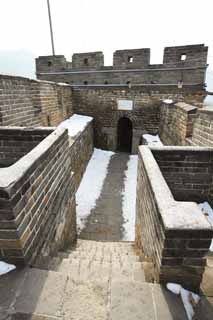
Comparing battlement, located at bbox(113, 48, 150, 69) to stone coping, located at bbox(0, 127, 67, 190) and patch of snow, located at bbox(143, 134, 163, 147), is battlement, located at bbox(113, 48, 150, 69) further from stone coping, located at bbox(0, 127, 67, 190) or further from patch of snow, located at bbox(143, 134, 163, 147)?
stone coping, located at bbox(0, 127, 67, 190)

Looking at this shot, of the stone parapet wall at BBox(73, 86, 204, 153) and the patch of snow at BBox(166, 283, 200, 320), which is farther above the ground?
the stone parapet wall at BBox(73, 86, 204, 153)

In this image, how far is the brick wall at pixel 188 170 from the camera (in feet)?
8.69

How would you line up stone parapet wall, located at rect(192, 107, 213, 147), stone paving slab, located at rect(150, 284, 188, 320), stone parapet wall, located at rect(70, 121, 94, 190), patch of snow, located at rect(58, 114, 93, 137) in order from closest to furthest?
1. stone paving slab, located at rect(150, 284, 188, 320)
2. stone parapet wall, located at rect(192, 107, 213, 147)
3. stone parapet wall, located at rect(70, 121, 94, 190)
4. patch of snow, located at rect(58, 114, 93, 137)

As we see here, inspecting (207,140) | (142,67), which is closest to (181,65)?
(142,67)

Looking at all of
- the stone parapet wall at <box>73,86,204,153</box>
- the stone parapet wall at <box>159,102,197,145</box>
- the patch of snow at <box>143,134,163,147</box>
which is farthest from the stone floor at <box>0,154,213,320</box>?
the stone parapet wall at <box>73,86,204,153</box>

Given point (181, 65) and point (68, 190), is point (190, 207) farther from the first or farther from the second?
point (181, 65)

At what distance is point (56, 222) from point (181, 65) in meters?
11.7

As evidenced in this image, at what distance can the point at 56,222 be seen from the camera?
2418 mm

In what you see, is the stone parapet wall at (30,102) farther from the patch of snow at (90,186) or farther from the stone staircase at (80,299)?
the stone staircase at (80,299)

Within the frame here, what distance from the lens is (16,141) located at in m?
3.21

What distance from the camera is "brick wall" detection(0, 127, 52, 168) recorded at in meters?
3.15

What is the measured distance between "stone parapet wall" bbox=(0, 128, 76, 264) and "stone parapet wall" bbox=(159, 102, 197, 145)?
10.7ft

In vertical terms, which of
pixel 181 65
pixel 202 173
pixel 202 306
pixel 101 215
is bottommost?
pixel 101 215

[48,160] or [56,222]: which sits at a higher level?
[48,160]
